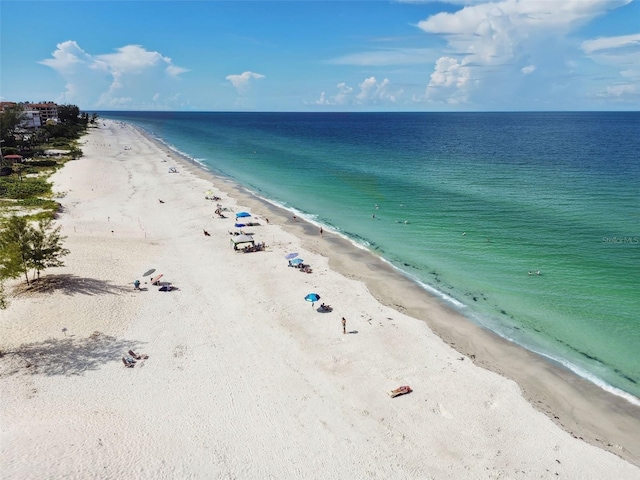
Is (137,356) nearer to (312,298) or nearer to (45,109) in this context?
(312,298)

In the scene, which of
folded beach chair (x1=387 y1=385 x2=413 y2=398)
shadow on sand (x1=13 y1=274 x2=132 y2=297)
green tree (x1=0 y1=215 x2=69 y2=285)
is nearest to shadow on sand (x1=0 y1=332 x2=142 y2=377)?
shadow on sand (x1=13 y1=274 x2=132 y2=297)

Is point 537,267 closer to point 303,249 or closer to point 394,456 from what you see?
point 303,249

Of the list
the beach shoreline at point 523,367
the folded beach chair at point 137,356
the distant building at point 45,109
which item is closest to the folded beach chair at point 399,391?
the beach shoreline at point 523,367

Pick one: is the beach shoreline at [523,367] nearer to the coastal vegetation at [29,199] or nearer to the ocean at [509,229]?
the ocean at [509,229]

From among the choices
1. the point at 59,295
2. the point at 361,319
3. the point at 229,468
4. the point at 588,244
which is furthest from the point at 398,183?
the point at 229,468

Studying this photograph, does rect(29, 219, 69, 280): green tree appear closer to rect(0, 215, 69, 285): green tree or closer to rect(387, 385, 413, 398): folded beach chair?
rect(0, 215, 69, 285): green tree

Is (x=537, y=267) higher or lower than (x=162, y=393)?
higher
